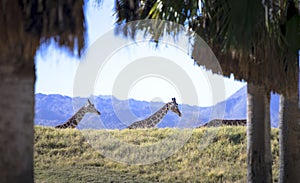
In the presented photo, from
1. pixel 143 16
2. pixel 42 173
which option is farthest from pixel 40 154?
pixel 143 16

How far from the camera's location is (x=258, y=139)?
10945 millimetres

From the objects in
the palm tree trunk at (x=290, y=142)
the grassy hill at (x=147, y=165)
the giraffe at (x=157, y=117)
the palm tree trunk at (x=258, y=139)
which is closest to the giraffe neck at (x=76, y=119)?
the giraffe at (x=157, y=117)

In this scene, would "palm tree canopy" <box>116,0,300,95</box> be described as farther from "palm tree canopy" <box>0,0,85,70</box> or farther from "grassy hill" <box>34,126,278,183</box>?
"grassy hill" <box>34,126,278,183</box>

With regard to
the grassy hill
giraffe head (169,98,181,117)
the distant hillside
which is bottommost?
the grassy hill

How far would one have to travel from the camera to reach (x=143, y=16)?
10812 millimetres

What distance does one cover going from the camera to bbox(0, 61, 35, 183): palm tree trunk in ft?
18.7

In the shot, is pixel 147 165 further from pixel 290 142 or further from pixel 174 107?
pixel 174 107

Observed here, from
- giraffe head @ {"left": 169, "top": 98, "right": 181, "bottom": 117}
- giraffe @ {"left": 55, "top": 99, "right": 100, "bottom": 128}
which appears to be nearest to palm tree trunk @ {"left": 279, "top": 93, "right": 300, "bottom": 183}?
Result: giraffe head @ {"left": 169, "top": 98, "right": 181, "bottom": 117}

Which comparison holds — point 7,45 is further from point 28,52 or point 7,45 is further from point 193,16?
point 193,16

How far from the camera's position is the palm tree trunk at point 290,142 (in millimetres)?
11608

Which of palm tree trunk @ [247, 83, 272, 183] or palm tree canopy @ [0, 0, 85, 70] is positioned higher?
palm tree canopy @ [0, 0, 85, 70]

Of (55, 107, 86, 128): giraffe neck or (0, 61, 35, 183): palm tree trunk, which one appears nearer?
(0, 61, 35, 183): palm tree trunk

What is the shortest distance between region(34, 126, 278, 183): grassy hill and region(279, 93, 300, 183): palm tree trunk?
6059mm

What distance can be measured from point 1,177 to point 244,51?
4.50 meters
